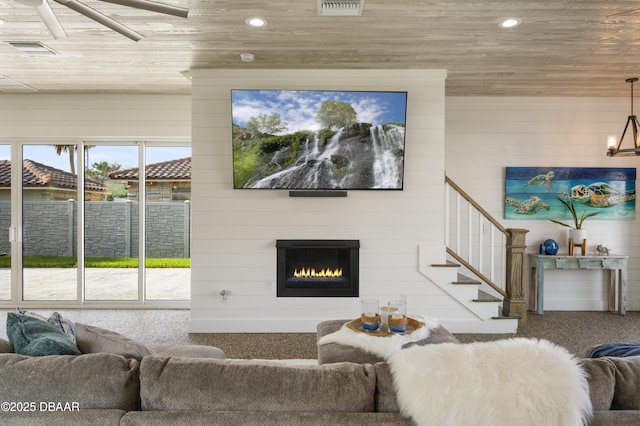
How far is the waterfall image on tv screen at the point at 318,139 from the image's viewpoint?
13.8 ft

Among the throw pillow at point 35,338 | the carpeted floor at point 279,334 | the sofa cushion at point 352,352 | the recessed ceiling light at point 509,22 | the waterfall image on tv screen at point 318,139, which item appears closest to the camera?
the throw pillow at point 35,338

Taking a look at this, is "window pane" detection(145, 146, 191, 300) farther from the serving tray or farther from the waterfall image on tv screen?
the serving tray

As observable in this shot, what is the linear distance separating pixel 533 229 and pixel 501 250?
0.51 m

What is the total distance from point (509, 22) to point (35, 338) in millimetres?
3627

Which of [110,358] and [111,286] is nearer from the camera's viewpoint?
[110,358]

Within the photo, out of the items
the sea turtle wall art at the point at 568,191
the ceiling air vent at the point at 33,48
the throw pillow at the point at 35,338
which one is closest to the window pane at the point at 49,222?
the ceiling air vent at the point at 33,48

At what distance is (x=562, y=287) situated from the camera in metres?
5.35

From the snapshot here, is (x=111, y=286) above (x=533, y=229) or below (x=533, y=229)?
below

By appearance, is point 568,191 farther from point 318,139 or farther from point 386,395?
point 386,395

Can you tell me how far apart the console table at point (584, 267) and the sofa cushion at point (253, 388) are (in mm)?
4496

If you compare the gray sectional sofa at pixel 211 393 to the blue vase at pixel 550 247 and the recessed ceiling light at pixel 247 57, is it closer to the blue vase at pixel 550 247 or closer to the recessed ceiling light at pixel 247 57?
the recessed ceiling light at pixel 247 57

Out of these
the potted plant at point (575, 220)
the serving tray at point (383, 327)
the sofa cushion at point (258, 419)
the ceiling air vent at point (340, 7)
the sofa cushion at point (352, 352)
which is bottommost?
the sofa cushion at point (352, 352)

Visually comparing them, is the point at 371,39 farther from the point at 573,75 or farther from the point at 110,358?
the point at 110,358

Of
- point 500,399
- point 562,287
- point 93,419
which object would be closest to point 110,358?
point 93,419
